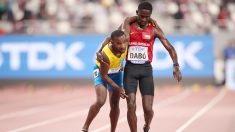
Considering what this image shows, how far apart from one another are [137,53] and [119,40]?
2.12ft

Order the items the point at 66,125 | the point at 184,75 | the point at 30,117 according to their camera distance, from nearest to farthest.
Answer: the point at 66,125 → the point at 30,117 → the point at 184,75

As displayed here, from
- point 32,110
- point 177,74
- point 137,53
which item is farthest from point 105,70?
point 32,110

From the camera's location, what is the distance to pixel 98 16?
1065 inches

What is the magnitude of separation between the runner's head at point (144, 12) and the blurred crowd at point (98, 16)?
15.6 meters

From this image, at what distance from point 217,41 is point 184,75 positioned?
5.84 ft

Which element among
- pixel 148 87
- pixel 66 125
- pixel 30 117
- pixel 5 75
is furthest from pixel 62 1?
pixel 148 87

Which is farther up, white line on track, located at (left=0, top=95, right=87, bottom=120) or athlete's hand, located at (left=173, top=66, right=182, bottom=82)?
athlete's hand, located at (left=173, top=66, right=182, bottom=82)

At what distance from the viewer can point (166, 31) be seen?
2589cm

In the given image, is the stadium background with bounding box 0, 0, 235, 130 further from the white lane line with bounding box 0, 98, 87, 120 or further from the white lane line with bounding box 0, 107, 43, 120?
the white lane line with bounding box 0, 107, 43, 120

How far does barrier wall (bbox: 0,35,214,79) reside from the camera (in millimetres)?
25281

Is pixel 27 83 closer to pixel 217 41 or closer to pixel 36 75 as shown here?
pixel 36 75

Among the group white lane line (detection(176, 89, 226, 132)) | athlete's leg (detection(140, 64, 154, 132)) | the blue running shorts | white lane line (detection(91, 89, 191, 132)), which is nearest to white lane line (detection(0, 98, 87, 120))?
white lane line (detection(91, 89, 191, 132))

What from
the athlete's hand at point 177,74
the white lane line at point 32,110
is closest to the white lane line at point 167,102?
the white lane line at point 32,110

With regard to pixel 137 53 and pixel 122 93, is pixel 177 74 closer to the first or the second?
pixel 137 53
